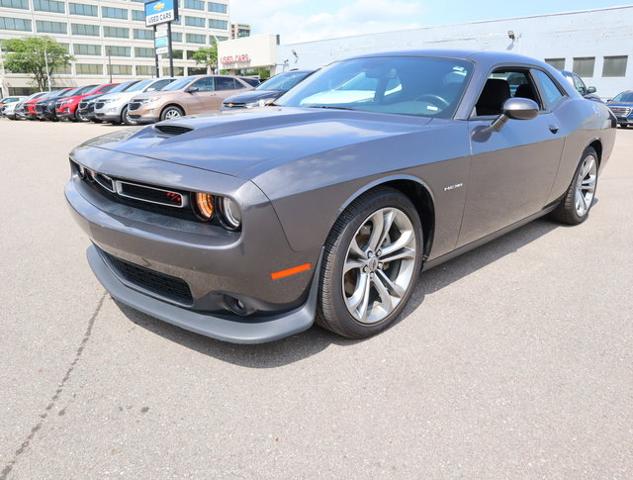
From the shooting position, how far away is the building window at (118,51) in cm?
8500

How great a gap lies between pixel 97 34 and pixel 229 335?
95098 mm

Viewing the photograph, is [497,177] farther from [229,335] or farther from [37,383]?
[37,383]

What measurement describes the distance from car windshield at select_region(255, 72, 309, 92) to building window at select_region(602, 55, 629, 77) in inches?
1126

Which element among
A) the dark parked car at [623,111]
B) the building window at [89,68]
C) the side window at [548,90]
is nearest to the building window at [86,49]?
the building window at [89,68]

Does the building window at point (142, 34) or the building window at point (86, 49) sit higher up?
the building window at point (142, 34)

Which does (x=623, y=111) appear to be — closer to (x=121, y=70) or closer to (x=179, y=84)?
(x=179, y=84)

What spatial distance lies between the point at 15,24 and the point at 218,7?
113ft

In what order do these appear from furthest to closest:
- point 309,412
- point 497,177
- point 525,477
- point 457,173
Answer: point 497,177
point 457,173
point 309,412
point 525,477

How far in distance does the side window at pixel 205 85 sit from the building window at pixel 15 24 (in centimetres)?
7871

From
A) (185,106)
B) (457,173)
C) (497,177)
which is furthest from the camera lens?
(185,106)

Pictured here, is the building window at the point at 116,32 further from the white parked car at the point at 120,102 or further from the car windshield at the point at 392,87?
the car windshield at the point at 392,87

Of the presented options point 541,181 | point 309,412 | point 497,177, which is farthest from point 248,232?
point 541,181

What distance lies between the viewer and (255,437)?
193cm

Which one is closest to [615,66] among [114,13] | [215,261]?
[215,261]
